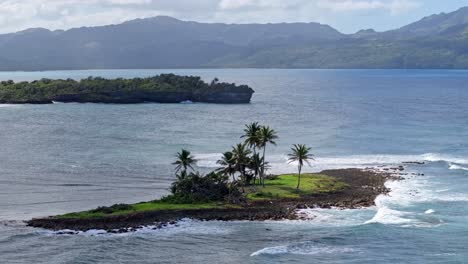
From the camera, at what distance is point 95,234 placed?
76.8 metres

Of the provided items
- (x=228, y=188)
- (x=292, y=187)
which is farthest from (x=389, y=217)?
(x=228, y=188)

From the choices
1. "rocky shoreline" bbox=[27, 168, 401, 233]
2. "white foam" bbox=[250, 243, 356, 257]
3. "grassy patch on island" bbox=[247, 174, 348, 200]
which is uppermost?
"grassy patch on island" bbox=[247, 174, 348, 200]

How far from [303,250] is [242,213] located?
565 inches

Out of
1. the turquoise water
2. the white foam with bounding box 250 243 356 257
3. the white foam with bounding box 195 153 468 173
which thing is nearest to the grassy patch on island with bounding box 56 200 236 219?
the turquoise water

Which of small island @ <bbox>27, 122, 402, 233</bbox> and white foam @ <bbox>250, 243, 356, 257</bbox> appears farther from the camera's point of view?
small island @ <bbox>27, 122, 402, 233</bbox>

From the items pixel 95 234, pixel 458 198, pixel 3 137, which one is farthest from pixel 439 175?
pixel 3 137

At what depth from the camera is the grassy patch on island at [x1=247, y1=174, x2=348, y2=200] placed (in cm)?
9419

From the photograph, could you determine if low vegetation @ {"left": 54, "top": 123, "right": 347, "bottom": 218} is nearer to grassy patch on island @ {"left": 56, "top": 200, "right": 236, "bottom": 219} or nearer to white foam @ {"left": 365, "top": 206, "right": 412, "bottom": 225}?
grassy patch on island @ {"left": 56, "top": 200, "right": 236, "bottom": 219}

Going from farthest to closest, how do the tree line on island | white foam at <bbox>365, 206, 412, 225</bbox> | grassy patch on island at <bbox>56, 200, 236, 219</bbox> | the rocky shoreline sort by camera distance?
the tree line on island < white foam at <bbox>365, 206, 412, 225</bbox> < grassy patch on island at <bbox>56, 200, 236, 219</bbox> < the rocky shoreline

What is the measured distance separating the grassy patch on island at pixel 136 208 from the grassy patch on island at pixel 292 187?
733cm

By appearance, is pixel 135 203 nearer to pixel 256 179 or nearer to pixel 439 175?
pixel 256 179

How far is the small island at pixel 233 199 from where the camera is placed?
265 ft

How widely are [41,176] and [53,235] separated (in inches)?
1421

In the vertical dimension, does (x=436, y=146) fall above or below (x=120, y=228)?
above
